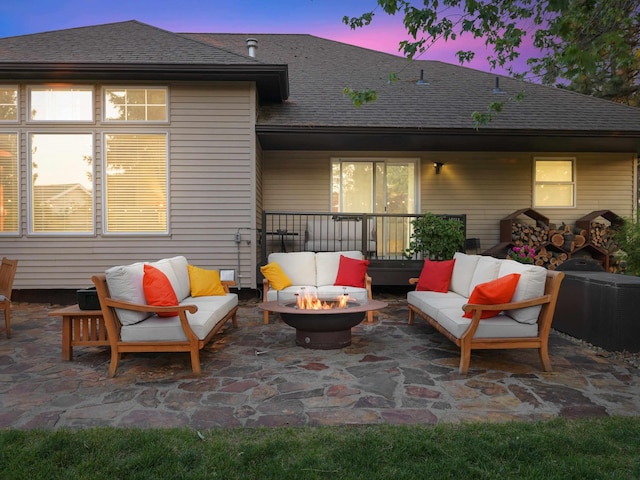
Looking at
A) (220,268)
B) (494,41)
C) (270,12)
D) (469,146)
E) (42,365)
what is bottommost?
(42,365)

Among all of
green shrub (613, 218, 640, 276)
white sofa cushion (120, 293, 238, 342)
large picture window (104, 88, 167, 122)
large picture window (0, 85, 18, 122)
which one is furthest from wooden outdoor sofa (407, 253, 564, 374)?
large picture window (0, 85, 18, 122)

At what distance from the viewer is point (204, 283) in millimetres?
5551

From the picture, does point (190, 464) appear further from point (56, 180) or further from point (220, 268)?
point (56, 180)

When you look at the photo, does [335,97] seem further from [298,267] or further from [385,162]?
[298,267]

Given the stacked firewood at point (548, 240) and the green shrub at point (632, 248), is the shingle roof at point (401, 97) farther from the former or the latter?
the green shrub at point (632, 248)

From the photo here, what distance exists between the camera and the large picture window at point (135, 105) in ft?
25.0

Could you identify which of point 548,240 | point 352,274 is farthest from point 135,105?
point 548,240

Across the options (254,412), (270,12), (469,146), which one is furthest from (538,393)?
(270,12)

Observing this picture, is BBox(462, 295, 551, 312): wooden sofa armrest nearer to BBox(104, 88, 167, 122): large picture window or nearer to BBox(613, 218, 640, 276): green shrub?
BBox(613, 218, 640, 276): green shrub

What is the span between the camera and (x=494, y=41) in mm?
5863

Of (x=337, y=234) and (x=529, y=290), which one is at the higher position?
(x=337, y=234)

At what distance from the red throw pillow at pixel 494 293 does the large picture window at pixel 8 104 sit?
7.94m

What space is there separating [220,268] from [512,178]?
22.0 feet

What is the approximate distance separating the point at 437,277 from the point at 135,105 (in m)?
5.83
